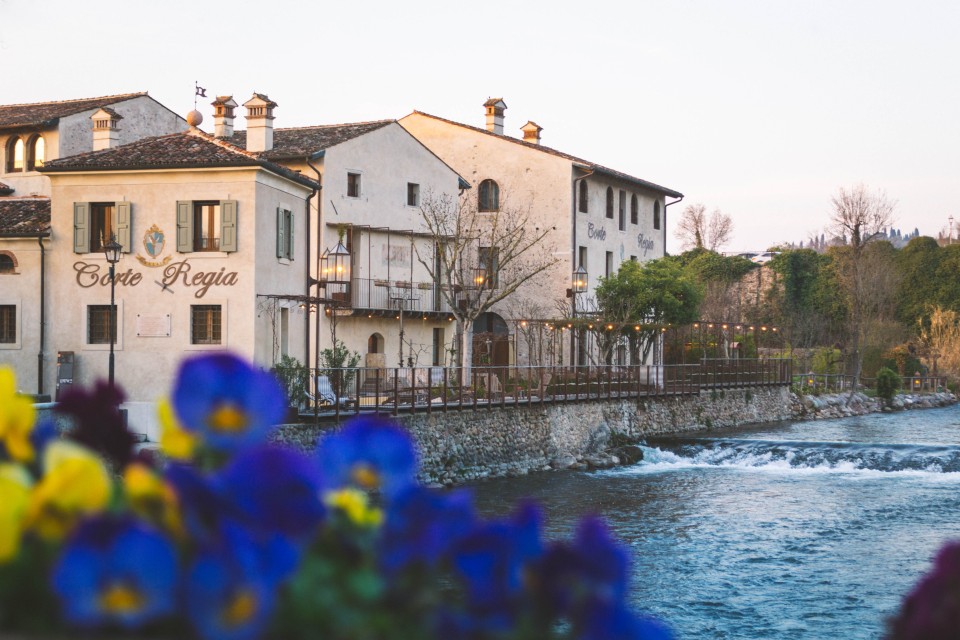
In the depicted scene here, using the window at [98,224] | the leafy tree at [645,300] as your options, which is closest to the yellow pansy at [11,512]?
the window at [98,224]

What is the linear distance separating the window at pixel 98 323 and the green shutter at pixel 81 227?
4.60 feet

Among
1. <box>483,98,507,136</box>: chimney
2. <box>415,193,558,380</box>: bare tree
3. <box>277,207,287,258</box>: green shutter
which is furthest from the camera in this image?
<box>483,98,507,136</box>: chimney

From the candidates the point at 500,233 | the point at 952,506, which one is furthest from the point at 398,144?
the point at 952,506

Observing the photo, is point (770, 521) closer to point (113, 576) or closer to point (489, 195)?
point (113, 576)

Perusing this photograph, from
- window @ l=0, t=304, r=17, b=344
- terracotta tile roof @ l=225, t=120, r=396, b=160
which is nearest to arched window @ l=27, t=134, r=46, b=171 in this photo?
terracotta tile roof @ l=225, t=120, r=396, b=160

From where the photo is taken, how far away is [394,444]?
1.66 metres

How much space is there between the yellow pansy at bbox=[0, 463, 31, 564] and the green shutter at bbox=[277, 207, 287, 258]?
27.1 meters

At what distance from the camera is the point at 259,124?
35.4 metres

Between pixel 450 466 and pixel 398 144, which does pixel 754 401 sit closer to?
pixel 398 144

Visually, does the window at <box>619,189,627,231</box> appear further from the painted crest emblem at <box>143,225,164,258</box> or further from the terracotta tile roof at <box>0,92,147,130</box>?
the painted crest emblem at <box>143,225,164,258</box>

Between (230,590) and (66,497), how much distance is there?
231 mm

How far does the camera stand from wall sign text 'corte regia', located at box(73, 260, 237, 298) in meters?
26.6

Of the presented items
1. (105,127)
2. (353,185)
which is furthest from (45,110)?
(353,185)

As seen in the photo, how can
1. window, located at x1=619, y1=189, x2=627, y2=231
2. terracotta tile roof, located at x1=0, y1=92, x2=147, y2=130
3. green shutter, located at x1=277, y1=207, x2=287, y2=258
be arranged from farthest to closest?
window, located at x1=619, y1=189, x2=627, y2=231 < terracotta tile roof, located at x1=0, y1=92, x2=147, y2=130 < green shutter, located at x1=277, y1=207, x2=287, y2=258
